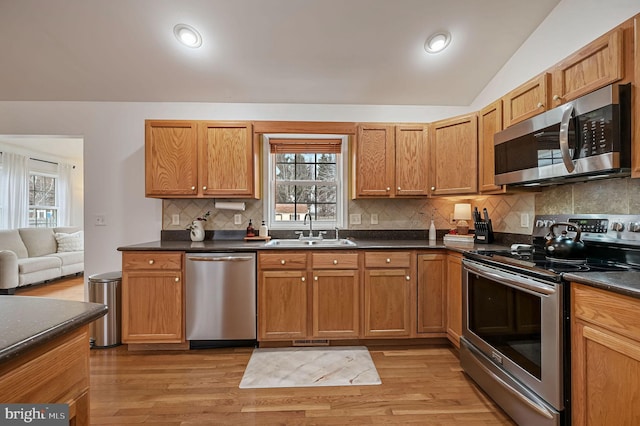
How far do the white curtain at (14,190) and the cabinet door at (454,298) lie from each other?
7130mm

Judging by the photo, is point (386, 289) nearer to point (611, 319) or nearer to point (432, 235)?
Answer: point (432, 235)

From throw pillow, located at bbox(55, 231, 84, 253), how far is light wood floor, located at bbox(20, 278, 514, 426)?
418 cm

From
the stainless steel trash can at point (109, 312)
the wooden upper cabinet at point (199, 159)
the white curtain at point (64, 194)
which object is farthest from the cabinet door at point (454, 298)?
the white curtain at point (64, 194)

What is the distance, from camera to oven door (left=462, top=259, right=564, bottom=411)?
1.48m

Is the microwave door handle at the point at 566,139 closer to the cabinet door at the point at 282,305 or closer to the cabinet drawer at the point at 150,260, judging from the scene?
the cabinet door at the point at 282,305

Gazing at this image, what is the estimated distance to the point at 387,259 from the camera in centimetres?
267

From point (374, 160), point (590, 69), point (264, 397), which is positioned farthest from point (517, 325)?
point (374, 160)

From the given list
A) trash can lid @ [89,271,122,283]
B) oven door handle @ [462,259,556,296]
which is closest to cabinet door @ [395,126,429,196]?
oven door handle @ [462,259,556,296]

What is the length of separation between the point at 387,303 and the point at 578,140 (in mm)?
1771

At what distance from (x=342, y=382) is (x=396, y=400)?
38cm

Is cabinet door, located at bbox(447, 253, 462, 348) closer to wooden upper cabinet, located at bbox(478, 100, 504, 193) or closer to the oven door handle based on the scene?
the oven door handle

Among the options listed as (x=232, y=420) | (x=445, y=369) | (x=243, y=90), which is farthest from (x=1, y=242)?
(x=445, y=369)

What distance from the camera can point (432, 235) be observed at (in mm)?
3240

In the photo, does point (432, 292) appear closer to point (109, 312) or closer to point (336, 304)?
point (336, 304)
